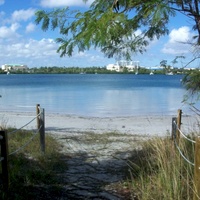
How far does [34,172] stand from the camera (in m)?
5.80

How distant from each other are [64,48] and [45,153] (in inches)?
146

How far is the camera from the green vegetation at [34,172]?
16.3 ft

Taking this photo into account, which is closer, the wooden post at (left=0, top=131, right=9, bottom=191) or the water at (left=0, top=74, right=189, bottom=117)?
the wooden post at (left=0, top=131, right=9, bottom=191)

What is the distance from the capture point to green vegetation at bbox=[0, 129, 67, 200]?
4.96 m

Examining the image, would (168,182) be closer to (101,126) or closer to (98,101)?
(101,126)

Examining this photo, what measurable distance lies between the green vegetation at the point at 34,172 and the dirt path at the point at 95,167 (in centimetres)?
21

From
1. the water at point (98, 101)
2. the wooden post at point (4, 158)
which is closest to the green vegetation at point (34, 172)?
the wooden post at point (4, 158)

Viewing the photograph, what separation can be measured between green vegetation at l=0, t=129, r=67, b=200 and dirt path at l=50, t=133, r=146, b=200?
209mm

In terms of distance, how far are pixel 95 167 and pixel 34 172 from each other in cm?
135

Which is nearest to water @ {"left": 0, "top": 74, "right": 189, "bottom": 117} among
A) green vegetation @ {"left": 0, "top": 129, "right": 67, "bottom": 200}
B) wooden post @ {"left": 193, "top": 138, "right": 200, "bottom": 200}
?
green vegetation @ {"left": 0, "top": 129, "right": 67, "bottom": 200}

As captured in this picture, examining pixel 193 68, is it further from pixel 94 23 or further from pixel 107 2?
pixel 94 23

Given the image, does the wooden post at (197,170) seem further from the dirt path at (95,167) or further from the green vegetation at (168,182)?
the dirt path at (95,167)

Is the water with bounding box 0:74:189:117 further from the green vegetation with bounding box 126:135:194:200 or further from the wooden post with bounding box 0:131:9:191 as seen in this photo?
the wooden post with bounding box 0:131:9:191

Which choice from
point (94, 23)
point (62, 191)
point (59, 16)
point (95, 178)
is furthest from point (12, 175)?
point (94, 23)
